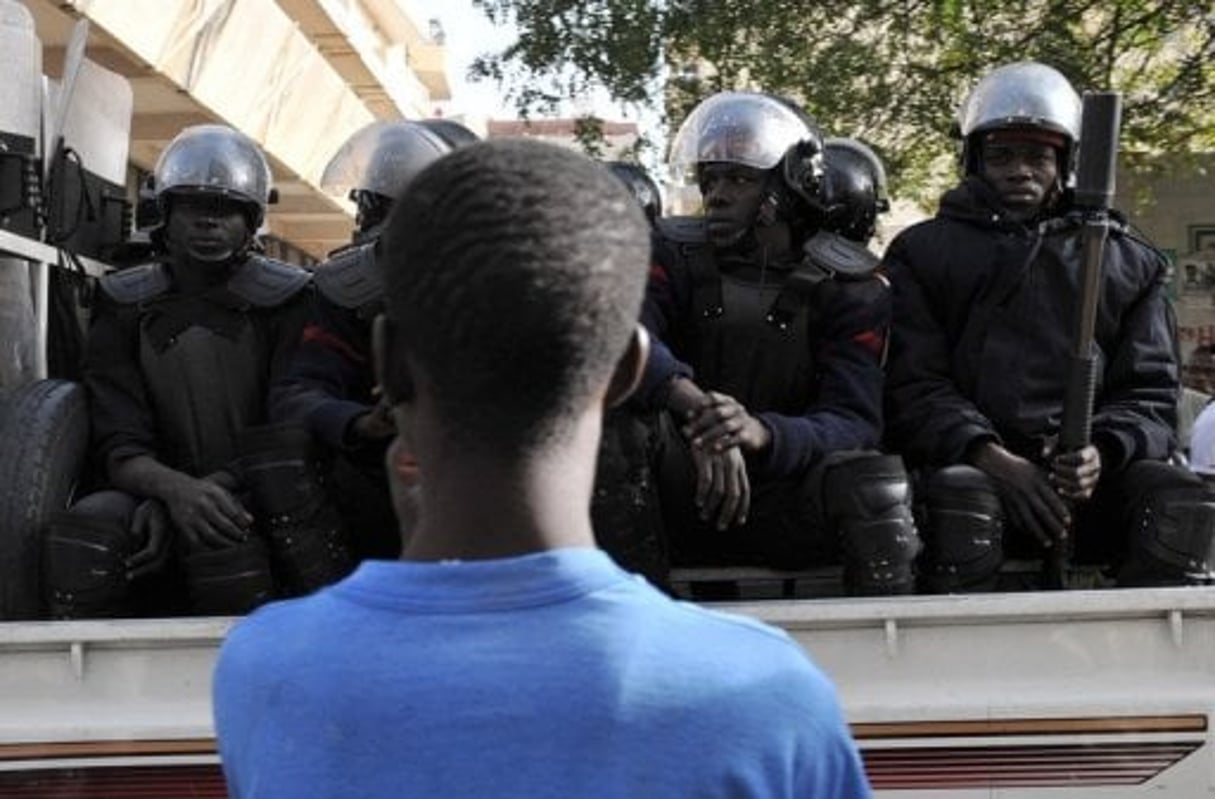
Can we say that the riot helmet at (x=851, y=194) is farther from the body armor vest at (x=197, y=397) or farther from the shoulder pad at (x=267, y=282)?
the body armor vest at (x=197, y=397)

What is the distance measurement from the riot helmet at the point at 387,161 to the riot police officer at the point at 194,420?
274mm

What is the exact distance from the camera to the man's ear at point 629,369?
1.44m

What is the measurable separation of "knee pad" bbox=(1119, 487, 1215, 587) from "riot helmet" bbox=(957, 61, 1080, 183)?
3.00 ft

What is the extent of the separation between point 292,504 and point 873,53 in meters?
8.32

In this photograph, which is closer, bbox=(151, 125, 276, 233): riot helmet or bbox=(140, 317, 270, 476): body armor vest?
bbox=(140, 317, 270, 476): body armor vest

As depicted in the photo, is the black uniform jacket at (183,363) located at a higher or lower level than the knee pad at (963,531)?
higher

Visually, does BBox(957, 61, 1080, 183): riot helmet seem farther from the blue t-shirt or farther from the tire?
the blue t-shirt

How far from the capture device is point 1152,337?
4.35 metres

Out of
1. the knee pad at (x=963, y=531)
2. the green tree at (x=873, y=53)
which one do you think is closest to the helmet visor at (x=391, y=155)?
the knee pad at (x=963, y=531)

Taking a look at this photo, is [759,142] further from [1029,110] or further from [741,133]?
[1029,110]

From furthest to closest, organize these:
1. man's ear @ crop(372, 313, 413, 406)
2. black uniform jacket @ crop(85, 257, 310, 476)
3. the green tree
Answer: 1. the green tree
2. black uniform jacket @ crop(85, 257, 310, 476)
3. man's ear @ crop(372, 313, 413, 406)

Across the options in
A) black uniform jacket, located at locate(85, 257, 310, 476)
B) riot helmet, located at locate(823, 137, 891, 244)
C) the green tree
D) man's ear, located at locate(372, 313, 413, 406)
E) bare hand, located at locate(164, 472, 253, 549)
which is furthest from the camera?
the green tree

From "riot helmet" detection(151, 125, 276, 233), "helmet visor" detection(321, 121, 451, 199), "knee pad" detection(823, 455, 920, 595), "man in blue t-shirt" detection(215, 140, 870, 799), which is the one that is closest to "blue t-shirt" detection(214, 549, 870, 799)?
"man in blue t-shirt" detection(215, 140, 870, 799)

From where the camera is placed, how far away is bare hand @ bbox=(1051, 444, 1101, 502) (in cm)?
392
